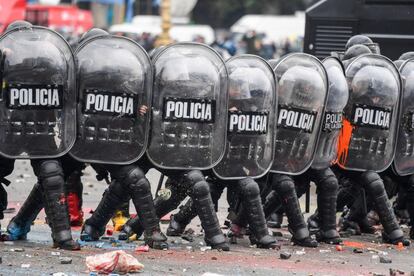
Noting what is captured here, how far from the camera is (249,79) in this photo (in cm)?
1008

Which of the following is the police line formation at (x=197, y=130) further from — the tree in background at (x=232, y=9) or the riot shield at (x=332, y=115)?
the tree in background at (x=232, y=9)

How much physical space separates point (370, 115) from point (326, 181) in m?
0.72

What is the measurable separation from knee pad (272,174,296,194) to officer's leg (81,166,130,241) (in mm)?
→ 1281

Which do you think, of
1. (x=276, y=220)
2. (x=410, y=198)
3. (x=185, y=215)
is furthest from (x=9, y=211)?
(x=410, y=198)

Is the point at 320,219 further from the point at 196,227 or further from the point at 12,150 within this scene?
the point at 12,150

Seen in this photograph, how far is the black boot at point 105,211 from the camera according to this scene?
10.0 metres

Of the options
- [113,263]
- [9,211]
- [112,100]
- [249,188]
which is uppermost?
[112,100]

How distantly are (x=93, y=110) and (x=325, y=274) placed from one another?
2.17 metres

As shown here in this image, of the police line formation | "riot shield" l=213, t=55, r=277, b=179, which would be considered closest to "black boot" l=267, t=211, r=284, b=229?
the police line formation

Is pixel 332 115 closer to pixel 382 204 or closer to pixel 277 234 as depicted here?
pixel 382 204

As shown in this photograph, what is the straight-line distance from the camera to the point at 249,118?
10.1m

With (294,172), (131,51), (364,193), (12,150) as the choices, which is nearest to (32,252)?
(12,150)

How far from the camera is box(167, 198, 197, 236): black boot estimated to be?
35.5ft

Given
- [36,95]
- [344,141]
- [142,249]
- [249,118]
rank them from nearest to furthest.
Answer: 1. [36,95]
2. [142,249]
3. [249,118]
4. [344,141]
